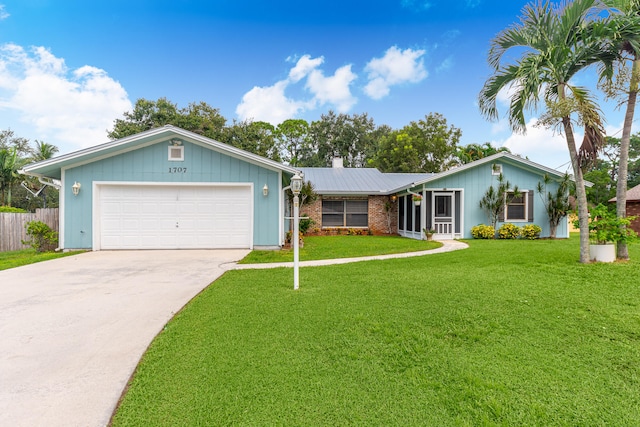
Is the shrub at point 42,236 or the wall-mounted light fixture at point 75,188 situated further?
the shrub at point 42,236

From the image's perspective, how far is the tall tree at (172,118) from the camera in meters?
25.3

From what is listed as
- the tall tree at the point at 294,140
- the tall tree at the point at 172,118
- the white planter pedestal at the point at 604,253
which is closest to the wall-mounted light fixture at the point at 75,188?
the white planter pedestal at the point at 604,253

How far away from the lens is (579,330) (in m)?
3.22

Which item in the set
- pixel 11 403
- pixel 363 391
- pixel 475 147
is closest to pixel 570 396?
pixel 363 391

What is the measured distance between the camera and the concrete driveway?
2207 mm

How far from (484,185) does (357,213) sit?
20.1ft

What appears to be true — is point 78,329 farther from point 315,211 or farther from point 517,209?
point 517,209

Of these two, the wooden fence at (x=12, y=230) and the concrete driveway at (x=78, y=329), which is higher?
the wooden fence at (x=12, y=230)

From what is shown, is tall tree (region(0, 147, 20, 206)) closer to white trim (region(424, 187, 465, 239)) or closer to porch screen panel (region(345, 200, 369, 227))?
porch screen panel (region(345, 200, 369, 227))

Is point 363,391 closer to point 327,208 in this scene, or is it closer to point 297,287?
point 297,287

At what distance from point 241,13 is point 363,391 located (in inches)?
598

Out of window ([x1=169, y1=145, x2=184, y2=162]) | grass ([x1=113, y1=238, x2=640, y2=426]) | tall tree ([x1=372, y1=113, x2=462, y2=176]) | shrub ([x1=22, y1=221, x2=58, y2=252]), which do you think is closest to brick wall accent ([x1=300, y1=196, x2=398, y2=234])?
window ([x1=169, y1=145, x2=184, y2=162])

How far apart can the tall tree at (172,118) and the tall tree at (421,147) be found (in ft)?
49.8

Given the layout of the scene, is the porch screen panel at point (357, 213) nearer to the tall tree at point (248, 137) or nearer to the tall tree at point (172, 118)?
the tall tree at point (248, 137)
